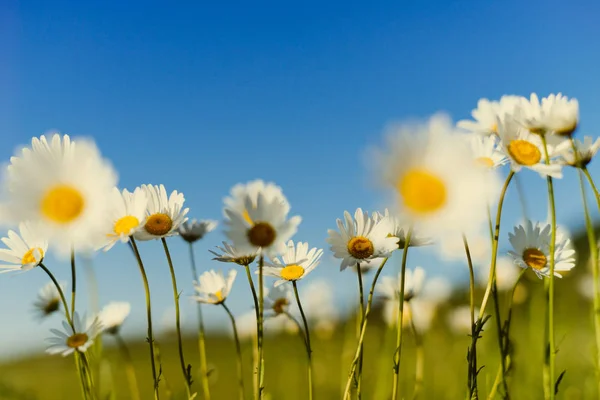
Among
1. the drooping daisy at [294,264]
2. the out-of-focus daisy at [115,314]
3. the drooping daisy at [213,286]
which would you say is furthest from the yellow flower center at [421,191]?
the out-of-focus daisy at [115,314]

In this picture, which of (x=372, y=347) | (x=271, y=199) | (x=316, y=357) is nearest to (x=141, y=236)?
(x=271, y=199)

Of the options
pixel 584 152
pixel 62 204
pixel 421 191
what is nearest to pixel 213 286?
pixel 62 204

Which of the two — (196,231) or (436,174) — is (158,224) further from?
(436,174)

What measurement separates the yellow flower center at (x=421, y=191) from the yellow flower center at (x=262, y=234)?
9.7 inches

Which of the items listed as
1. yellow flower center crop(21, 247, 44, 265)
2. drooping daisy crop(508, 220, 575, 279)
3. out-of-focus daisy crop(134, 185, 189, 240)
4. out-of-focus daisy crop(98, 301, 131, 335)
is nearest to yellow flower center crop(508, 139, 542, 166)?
drooping daisy crop(508, 220, 575, 279)

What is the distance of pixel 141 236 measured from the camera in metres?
1.09

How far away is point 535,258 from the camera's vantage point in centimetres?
129

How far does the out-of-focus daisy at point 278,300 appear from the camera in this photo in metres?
1.52

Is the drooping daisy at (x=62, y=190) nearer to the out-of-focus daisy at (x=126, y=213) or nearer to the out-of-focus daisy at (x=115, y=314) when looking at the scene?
the out-of-focus daisy at (x=126, y=213)

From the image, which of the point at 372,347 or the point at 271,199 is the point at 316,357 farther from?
the point at 271,199

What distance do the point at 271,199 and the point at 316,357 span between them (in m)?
2.19

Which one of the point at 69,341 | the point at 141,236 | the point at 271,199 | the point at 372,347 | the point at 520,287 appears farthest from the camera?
the point at 372,347

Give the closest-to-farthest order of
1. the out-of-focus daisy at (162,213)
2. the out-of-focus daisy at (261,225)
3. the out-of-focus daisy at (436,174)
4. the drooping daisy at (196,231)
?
the out-of-focus daisy at (436,174)
the out-of-focus daisy at (261,225)
the out-of-focus daisy at (162,213)
the drooping daisy at (196,231)

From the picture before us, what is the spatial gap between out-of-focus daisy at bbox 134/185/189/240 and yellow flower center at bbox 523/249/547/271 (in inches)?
32.5
